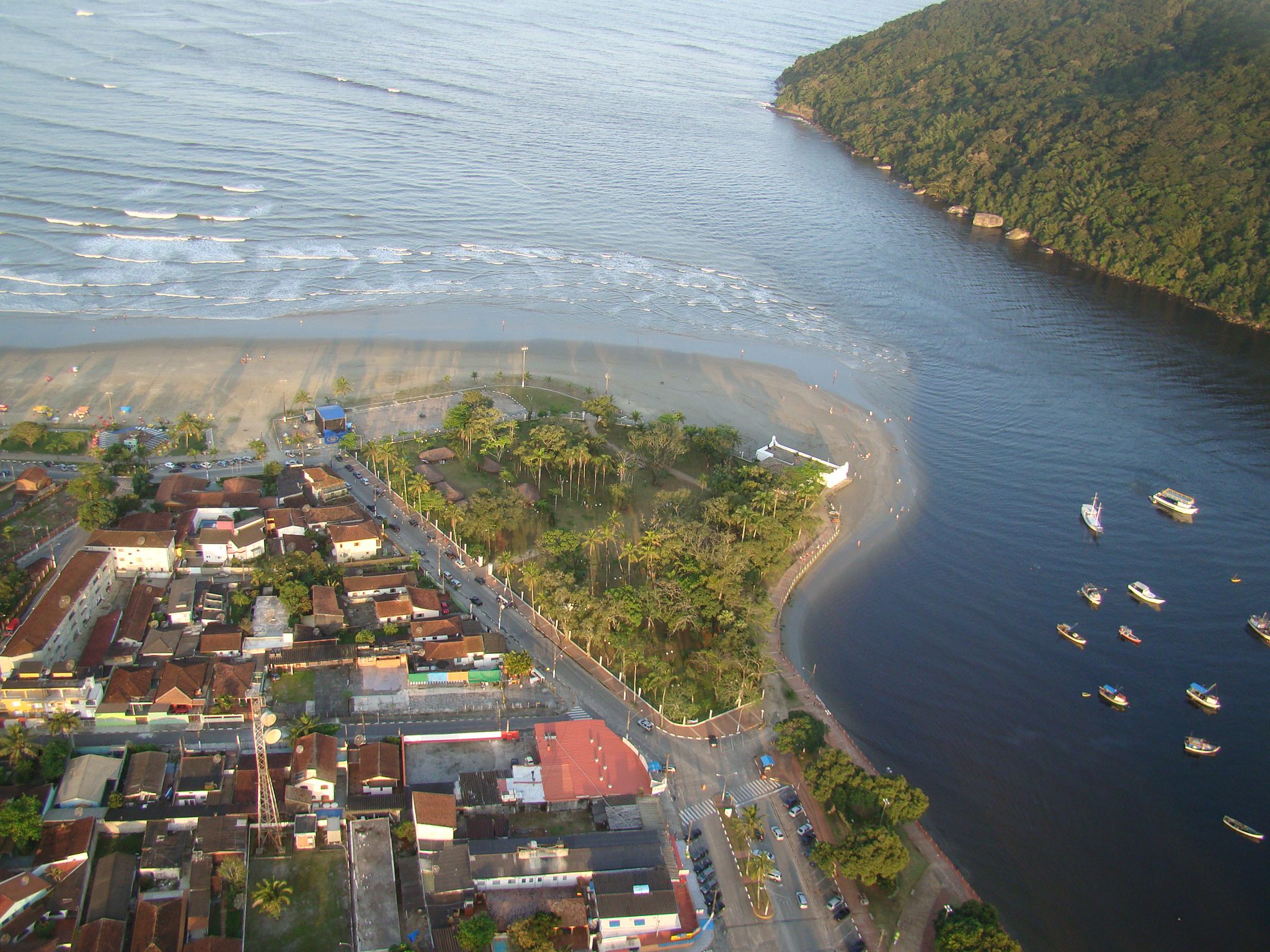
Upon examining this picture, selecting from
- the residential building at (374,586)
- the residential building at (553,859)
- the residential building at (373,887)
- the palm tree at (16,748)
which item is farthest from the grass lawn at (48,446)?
the residential building at (553,859)

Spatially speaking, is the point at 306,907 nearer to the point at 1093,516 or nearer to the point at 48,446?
the point at 48,446

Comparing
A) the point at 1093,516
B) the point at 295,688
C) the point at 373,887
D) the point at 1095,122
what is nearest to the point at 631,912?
the point at 373,887

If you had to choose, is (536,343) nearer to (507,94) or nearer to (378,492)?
(378,492)

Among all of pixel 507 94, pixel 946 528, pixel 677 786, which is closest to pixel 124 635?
pixel 677 786

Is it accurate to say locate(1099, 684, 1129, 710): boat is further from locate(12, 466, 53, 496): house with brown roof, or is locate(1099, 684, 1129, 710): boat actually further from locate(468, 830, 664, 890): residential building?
locate(12, 466, 53, 496): house with brown roof

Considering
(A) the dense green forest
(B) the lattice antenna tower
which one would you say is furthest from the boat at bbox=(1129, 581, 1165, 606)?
(A) the dense green forest

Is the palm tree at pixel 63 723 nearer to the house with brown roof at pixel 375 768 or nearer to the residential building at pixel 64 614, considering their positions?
the residential building at pixel 64 614
